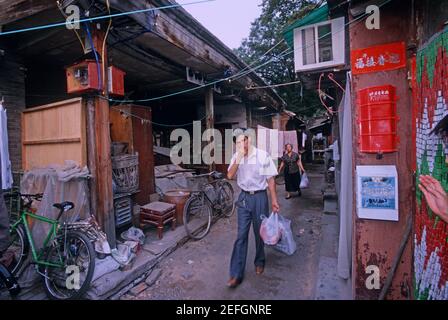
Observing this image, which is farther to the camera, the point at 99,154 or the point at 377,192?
the point at 99,154

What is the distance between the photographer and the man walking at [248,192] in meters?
3.71

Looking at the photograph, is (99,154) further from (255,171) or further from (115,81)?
(255,171)

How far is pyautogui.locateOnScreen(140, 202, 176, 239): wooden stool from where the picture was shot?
17.1ft

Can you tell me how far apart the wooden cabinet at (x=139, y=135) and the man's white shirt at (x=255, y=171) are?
10.5 ft

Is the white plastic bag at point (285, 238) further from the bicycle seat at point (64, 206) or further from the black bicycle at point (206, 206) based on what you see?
the bicycle seat at point (64, 206)

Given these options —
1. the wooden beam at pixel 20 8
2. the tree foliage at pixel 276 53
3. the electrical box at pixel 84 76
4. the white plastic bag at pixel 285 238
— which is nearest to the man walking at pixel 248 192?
the white plastic bag at pixel 285 238

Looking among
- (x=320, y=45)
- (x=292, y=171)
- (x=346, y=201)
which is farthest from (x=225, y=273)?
(x=292, y=171)

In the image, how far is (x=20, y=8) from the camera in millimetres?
4148

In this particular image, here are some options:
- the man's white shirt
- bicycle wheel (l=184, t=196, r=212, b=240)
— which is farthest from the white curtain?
bicycle wheel (l=184, t=196, r=212, b=240)

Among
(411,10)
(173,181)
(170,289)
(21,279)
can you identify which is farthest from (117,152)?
(411,10)

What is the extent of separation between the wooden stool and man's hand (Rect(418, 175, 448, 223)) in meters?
4.50

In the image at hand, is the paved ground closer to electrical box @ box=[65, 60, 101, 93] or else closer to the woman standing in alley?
electrical box @ box=[65, 60, 101, 93]

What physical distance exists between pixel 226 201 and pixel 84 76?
4.59m

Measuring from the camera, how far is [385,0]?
2795 millimetres
